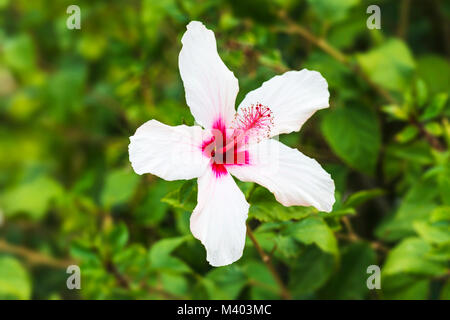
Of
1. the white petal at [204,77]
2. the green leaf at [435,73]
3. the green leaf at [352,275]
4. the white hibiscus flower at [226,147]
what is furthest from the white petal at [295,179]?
the green leaf at [435,73]

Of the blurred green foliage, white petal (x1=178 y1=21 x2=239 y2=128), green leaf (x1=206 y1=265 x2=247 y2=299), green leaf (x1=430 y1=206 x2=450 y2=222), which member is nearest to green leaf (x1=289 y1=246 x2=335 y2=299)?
the blurred green foliage

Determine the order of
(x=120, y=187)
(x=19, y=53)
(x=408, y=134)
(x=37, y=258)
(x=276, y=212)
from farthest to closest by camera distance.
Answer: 1. (x=19, y=53)
2. (x=37, y=258)
3. (x=120, y=187)
4. (x=408, y=134)
5. (x=276, y=212)

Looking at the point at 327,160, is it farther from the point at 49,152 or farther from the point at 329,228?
the point at 49,152

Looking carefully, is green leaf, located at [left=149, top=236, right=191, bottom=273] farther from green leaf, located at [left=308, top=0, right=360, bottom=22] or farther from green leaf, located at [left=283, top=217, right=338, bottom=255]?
green leaf, located at [left=308, top=0, right=360, bottom=22]

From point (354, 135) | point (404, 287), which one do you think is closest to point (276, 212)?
point (404, 287)

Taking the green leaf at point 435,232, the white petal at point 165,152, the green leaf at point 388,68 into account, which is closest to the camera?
the white petal at point 165,152

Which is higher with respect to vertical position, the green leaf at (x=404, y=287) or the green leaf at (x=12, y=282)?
the green leaf at (x=12, y=282)

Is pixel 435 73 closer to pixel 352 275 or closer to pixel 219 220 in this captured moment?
pixel 352 275

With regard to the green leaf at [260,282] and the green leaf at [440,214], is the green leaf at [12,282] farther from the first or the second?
the green leaf at [440,214]
